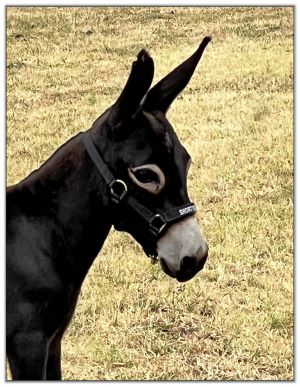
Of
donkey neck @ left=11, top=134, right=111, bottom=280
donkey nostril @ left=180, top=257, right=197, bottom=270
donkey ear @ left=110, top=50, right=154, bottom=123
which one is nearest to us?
donkey ear @ left=110, top=50, right=154, bottom=123

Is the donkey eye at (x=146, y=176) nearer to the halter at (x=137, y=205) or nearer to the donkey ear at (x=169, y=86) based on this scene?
the halter at (x=137, y=205)

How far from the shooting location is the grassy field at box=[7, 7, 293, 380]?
6062 mm

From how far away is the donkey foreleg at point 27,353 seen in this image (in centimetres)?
339

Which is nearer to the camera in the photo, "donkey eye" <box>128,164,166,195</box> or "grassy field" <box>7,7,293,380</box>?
"donkey eye" <box>128,164,166,195</box>

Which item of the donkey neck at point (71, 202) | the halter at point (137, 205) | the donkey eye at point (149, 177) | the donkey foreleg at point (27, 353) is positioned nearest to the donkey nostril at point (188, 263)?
the halter at point (137, 205)

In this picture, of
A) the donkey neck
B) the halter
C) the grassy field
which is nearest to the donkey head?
the halter

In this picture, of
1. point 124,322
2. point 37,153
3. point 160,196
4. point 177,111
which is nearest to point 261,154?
point 177,111

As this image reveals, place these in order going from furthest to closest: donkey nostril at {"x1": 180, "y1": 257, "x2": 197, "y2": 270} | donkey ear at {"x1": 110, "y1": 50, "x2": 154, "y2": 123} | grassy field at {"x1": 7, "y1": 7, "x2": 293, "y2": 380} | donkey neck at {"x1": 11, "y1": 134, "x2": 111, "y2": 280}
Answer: grassy field at {"x1": 7, "y1": 7, "x2": 293, "y2": 380}, donkey neck at {"x1": 11, "y1": 134, "x2": 111, "y2": 280}, donkey nostril at {"x1": 180, "y1": 257, "x2": 197, "y2": 270}, donkey ear at {"x1": 110, "y1": 50, "x2": 154, "y2": 123}

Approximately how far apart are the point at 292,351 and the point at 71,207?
10.8 ft

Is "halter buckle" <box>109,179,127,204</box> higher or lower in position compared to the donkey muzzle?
higher

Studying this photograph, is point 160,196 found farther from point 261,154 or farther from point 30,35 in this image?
point 30,35

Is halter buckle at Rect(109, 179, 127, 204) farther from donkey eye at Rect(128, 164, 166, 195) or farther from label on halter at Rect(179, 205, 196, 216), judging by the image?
label on halter at Rect(179, 205, 196, 216)

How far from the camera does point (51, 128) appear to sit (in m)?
12.8

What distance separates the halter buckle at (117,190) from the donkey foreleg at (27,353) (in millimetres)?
774
